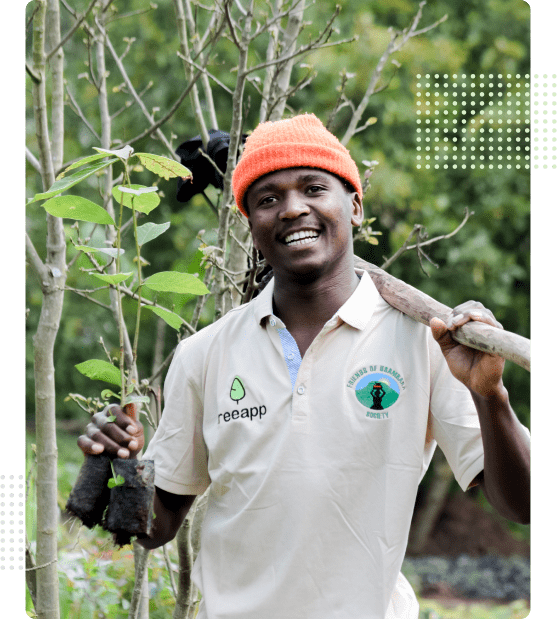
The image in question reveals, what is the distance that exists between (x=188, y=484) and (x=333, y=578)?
518 mm

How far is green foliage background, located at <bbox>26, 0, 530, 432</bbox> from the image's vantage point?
6223 mm

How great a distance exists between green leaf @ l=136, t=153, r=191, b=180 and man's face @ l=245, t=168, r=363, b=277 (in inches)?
9.8

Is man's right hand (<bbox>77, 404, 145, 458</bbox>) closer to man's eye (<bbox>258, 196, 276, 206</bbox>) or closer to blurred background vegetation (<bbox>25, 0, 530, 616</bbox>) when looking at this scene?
man's eye (<bbox>258, 196, 276, 206</bbox>)

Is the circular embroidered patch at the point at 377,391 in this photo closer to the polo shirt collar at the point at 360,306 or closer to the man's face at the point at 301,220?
the polo shirt collar at the point at 360,306

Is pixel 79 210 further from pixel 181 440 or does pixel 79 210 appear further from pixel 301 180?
pixel 181 440

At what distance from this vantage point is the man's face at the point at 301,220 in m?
2.00

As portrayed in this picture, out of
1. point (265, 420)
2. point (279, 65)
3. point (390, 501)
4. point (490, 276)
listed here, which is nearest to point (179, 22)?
point (279, 65)

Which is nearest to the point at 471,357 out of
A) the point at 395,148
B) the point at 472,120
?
the point at 472,120

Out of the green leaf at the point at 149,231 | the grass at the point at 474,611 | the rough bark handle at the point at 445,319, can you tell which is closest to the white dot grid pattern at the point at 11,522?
the green leaf at the point at 149,231

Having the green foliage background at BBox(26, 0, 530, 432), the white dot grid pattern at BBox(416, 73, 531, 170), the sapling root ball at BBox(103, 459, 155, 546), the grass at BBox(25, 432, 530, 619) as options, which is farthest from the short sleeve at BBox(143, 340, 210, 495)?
the green foliage background at BBox(26, 0, 530, 432)
